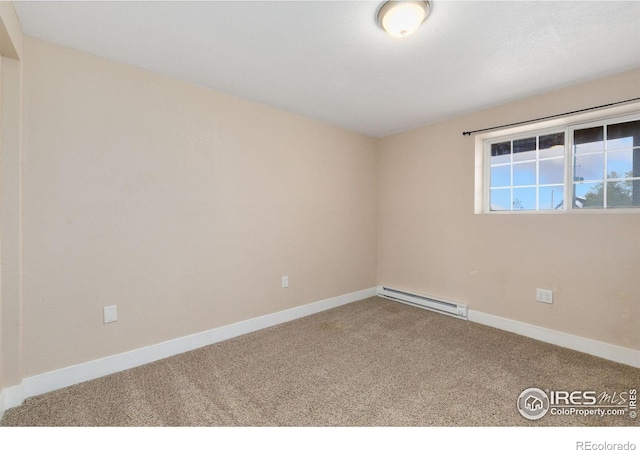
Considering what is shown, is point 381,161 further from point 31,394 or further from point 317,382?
point 31,394

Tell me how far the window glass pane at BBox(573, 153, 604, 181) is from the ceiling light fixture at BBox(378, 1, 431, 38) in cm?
206

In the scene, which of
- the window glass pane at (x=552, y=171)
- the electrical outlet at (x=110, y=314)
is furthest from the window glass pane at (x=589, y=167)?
the electrical outlet at (x=110, y=314)

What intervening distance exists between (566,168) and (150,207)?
3.61 m

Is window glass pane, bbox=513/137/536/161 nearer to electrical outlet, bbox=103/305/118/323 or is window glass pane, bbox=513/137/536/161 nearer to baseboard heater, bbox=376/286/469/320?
baseboard heater, bbox=376/286/469/320

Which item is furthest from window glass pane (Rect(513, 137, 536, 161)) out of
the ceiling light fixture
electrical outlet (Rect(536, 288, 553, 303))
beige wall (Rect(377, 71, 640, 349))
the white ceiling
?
the ceiling light fixture

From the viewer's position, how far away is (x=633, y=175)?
2.35 metres

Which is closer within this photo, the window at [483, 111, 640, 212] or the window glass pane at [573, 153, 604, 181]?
the window at [483, 111, 640, 212]

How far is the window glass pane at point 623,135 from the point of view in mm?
2348

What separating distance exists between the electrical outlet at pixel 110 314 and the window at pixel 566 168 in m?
3.58

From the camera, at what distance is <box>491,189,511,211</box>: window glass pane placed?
306 centimetres

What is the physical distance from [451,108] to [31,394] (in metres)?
4.05

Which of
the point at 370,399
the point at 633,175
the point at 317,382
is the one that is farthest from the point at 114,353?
the point at 633,175

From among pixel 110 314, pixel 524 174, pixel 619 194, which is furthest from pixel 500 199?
pixel 110 314

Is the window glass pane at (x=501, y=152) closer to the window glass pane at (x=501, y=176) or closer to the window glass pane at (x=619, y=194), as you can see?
the window glass pane at (x=501, y=176)
